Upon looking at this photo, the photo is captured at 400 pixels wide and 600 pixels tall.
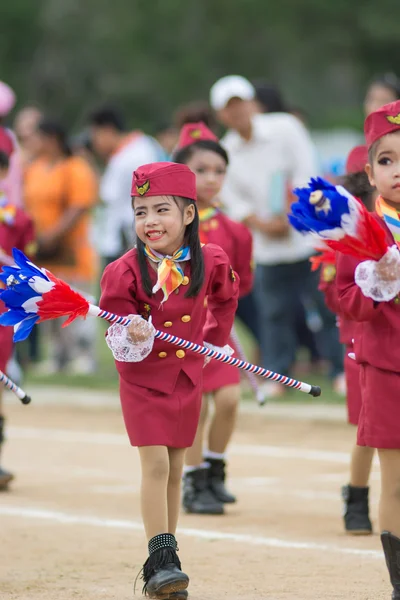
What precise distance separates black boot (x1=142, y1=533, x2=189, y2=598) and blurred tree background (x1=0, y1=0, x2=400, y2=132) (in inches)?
1610

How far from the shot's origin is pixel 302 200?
5363mm

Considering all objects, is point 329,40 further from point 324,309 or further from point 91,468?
point 91,468

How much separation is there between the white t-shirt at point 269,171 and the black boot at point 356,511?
471cm

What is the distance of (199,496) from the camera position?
Answer: 8047mm

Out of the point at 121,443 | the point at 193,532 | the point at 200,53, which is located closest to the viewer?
the point at 193,532

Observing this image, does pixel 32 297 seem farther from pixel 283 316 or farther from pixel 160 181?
pixel 283 316

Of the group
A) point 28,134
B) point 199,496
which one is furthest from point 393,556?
point 28,134

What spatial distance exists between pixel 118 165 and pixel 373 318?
8.27 m

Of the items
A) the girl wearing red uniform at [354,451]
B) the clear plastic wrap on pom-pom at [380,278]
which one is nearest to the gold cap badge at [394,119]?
the clear plastic wrap on pom-pom at [380,278]

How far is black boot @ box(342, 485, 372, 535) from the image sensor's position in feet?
24.3

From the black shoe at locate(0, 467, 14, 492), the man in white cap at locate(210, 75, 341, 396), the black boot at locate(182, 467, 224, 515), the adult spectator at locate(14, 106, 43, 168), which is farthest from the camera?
the adult spectator at locate(14, 106, 43, 168)

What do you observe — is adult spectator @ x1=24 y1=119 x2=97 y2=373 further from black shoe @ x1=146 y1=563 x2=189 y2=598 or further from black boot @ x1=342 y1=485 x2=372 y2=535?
black shoe @ x1=146 y1=563 x2=189 y2=598

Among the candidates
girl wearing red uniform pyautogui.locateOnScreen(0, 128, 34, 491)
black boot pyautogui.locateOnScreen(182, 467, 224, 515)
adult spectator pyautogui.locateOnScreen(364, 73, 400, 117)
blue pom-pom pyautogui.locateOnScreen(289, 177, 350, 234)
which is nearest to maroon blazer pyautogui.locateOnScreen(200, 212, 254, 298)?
black boot pyautogui.locateOnScreen(182, 467, 224, 515)

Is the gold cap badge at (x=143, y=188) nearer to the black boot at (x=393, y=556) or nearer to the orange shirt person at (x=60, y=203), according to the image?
the black boot at (x=393, y=556)
